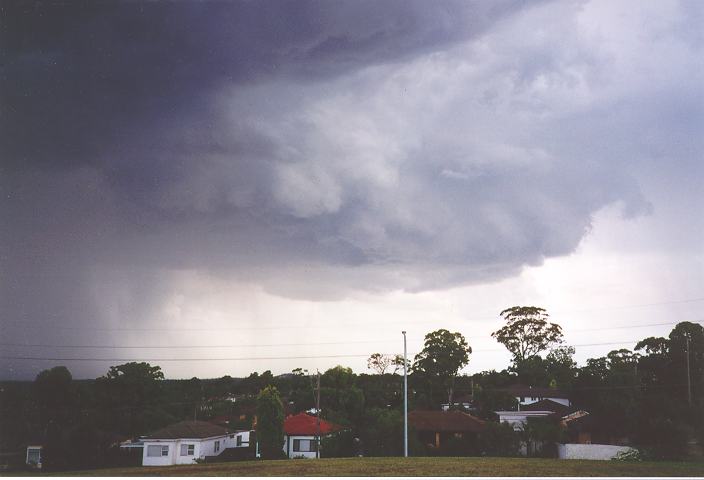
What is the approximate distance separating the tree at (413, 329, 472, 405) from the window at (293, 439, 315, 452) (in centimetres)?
2037

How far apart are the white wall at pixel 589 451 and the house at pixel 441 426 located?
6782mm

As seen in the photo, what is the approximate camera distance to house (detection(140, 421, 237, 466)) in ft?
104

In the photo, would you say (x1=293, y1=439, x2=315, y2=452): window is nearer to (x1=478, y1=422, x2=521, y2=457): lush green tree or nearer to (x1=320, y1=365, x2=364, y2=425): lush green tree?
(x1=320, y1=365, x2=364, y2=425): lush green tree

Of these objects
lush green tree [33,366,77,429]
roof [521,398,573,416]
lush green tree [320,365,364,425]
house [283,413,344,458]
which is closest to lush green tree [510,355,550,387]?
roof [521,398,573,416]

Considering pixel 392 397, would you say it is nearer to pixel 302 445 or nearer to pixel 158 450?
pixel 302 445

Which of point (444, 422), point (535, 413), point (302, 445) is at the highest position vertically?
point (535, 413)

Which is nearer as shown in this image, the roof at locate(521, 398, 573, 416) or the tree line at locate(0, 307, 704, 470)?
the tree line at locate(0, 307, 704, 470)

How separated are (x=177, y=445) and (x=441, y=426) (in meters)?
15.3

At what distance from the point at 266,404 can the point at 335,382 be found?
16.5 m

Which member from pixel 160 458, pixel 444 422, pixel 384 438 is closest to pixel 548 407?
pixel 444 422

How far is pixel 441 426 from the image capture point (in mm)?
34438

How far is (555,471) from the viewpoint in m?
17.9

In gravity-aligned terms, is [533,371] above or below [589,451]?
above

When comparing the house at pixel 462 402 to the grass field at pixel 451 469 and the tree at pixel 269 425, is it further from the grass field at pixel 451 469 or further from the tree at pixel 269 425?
the grass field at pixel 451 469
